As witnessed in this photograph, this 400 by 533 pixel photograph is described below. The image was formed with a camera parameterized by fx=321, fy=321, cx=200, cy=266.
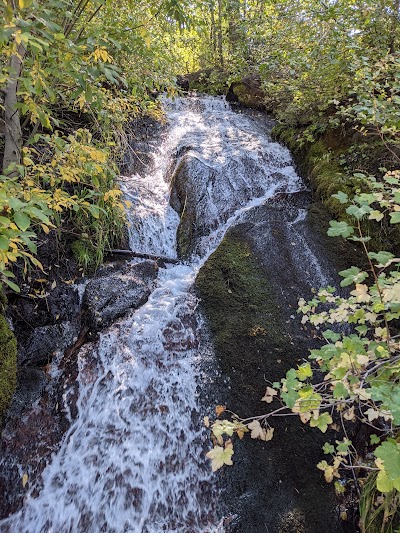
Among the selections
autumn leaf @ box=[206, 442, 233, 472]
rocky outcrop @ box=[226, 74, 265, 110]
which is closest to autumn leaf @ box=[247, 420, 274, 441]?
autumn leaf @ box=[206, 442, 233, 472]

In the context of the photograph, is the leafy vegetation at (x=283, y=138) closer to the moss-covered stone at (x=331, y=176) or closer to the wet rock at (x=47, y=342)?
the moss-covered stone at (x=331, y=176)

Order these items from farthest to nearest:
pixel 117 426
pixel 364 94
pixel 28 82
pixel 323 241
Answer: pixel 323 241 → pixel 364 94 → pixel 117 426 → pixel 28 82

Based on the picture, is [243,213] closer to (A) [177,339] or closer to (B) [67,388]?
(A) [177,339]

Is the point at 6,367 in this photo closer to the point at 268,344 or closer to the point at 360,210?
the point at 268,344

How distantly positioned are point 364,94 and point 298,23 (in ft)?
13.6

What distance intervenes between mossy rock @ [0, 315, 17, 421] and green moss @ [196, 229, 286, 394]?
6.73 feet

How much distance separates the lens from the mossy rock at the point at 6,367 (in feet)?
9.32

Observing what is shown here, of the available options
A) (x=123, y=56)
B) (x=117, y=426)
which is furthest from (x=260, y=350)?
(x=123, y=56)

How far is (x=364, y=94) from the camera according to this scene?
4375 mm

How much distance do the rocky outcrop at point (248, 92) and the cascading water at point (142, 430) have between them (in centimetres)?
644

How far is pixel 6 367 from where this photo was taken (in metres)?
2.96

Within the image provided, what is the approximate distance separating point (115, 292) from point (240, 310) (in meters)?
1.61

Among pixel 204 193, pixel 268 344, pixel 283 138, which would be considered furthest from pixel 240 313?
pixel 283 138

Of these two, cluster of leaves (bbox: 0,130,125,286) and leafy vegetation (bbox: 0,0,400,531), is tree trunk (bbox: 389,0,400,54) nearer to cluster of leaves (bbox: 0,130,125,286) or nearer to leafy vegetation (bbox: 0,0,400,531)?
leafy vegetation (bbox: 0,0,400,531)
